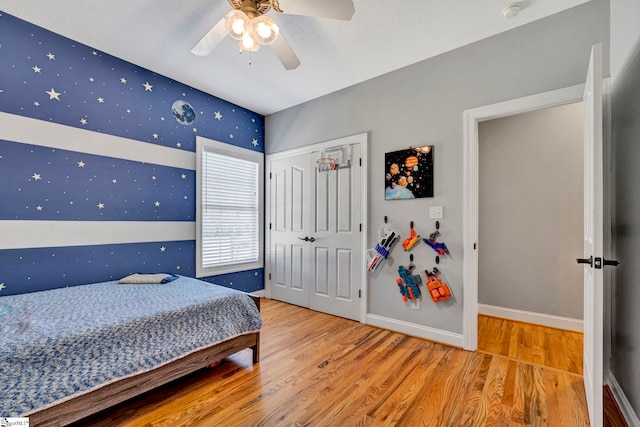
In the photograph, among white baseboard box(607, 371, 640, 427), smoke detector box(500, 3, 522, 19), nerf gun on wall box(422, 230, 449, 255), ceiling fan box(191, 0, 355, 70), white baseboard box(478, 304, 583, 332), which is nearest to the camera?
white baseboard box(607, 371, 640, 427)

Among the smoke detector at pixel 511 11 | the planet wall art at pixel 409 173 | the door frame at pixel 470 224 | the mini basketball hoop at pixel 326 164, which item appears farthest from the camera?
the mini basketball hoop at pixel 326 164

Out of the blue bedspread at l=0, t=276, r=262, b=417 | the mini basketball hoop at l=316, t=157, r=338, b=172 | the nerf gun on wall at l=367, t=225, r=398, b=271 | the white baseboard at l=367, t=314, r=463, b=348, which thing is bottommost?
the white baseboard at l=367, t=314, r=463, b=348

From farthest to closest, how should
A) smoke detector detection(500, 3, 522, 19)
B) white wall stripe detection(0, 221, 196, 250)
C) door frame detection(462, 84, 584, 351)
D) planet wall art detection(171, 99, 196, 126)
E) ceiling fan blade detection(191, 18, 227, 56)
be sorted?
planet wall art detection(171, 99, 196, 126), door frame detection(462, 84, 584, 351), white wall stripe detection(0, 221, 196, 250), smoke detector detection(500, 3, 522, 19), ceiling fan blade detection(191, 18, 227, 56)

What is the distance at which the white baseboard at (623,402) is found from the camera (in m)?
1.46

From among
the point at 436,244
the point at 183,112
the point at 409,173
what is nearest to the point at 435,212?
the point at 436,244

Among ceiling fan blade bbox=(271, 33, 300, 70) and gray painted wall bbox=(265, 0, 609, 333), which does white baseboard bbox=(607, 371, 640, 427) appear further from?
ceiling fan blade bbox=(271, 33, 300, 70)

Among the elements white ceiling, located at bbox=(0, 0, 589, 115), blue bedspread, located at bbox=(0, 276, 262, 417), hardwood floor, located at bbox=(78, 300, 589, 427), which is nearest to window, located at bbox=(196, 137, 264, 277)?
white ceiling, located at bbox=(0, 0, 589, 115)

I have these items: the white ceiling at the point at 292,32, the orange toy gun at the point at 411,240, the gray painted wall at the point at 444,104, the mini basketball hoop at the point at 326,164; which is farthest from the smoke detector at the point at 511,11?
the mini basketball hoop at the point at 326,164

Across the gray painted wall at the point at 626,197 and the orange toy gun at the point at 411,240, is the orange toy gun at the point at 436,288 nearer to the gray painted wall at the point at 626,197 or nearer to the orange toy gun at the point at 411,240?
the orange toy gun at the point at 411,240

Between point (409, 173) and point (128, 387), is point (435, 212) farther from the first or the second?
point (128, 387)

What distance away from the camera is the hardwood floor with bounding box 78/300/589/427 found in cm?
159

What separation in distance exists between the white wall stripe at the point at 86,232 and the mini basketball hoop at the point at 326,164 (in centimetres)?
167

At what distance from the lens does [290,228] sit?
149 inches

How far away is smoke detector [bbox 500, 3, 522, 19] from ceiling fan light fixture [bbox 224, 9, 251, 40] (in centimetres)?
183
